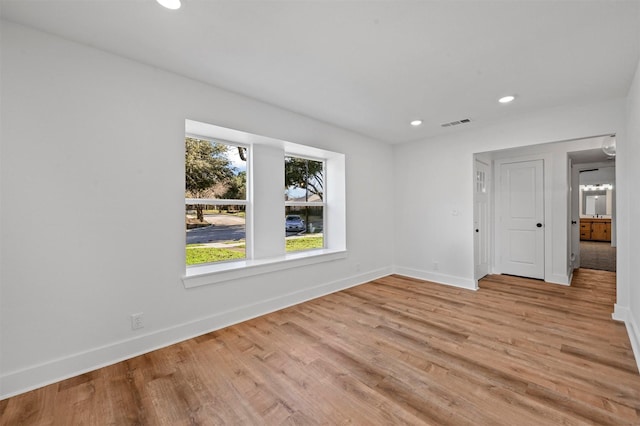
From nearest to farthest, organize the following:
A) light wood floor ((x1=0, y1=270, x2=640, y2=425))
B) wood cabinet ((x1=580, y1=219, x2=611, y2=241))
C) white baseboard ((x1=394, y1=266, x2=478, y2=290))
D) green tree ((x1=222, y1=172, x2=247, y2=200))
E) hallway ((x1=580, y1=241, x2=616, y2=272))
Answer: light wood floor ((x1=0, y1=270, x2=640, y2=425)) < green tree ((x1=222, y1=172, x2=247, y2=200)) < white baseboard ((x1=394, y1=266, x2=478, y2=290)) < hallway ((x1=580, y1=241, x2=616, y2=272)) < wood cabinet ((x1=580, y1=219, x2=611, y2=241))

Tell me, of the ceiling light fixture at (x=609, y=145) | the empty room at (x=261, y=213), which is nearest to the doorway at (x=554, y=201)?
the ceiling light fixture at (x=609, y=145)

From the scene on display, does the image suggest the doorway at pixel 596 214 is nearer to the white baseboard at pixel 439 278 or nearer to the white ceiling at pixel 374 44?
the white baseboard at pixel 439 278

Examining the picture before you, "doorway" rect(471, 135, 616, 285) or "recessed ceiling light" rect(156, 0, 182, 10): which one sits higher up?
"recessed ceiling light" rect(156, 0, 182, 10)

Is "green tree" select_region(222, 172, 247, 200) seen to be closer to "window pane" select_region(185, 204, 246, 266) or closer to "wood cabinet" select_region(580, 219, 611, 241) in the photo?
"window pane" select_region(185, 204, 246, 266)

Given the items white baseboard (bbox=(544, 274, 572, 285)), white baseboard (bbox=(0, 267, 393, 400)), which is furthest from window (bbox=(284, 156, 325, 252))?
white baseboard (bbox=(544, 274, 572, 285))

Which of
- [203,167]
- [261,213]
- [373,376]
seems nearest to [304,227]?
[261,213]

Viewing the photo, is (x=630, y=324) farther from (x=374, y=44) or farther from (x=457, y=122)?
(x=374, y=44)

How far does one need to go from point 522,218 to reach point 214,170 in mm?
5173

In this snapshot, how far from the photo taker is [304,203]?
165 inches

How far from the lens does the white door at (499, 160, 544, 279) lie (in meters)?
4.68

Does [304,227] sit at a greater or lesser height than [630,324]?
greater

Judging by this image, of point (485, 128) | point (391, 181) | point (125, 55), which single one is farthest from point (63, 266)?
point (485, 128)

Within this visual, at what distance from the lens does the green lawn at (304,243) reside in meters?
4.09

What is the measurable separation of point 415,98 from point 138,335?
361cm
